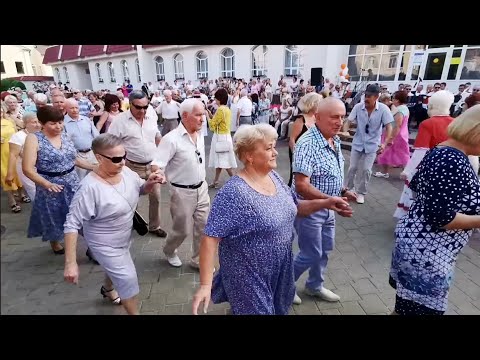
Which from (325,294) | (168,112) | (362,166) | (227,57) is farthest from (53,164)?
(168,112)

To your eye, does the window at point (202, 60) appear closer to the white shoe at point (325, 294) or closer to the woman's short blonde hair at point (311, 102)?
the woman's short blonde hair at point (311, 102)

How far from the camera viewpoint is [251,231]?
1466 millimetres

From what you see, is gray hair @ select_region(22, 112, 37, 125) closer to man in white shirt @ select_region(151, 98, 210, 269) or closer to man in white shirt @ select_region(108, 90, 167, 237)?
man in white shirt @ select_region(151, 98, 210, 269)

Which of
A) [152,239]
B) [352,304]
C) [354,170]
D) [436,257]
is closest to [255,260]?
[436,257]

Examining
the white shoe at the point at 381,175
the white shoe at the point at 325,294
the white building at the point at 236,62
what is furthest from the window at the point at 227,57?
the white shoe at the point at 381,175

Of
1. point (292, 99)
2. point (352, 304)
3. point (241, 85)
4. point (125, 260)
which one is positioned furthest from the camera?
point (292, 99)

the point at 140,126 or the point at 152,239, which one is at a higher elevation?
the point at 140,126

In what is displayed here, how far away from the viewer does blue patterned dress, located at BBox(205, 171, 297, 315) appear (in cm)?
145

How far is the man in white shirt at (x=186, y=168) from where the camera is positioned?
8.40 ft

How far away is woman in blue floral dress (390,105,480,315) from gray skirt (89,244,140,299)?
1546 millimetres

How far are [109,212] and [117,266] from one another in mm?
321
